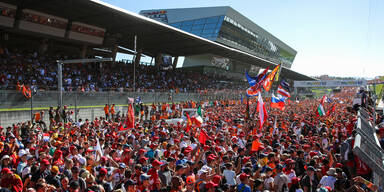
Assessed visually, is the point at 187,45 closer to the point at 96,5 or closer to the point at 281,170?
the point at 96,5

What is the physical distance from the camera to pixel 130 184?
4.83 m

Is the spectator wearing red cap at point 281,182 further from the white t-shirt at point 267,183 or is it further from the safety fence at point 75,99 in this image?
the safety fence at point 75,99

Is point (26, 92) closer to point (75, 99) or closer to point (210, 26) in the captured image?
point (75, 99)

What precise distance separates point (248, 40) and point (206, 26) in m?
12.1

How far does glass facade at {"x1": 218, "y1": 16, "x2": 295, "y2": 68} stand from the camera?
5044 centimetres

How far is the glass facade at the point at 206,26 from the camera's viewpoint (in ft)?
160

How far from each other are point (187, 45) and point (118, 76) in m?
11.2

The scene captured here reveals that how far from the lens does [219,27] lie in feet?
159

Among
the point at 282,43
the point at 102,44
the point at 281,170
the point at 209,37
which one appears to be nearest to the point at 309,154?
the point at 281,170

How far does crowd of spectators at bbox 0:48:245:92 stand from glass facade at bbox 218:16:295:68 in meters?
12.7

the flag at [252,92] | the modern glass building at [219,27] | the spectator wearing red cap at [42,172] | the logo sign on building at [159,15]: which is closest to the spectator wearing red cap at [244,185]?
the spectator wearing red cap at [42,172]

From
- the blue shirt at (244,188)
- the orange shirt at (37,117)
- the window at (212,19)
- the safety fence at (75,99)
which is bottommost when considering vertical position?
the orange shirt at (37,117)

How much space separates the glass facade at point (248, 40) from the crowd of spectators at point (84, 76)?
12657 millimetres

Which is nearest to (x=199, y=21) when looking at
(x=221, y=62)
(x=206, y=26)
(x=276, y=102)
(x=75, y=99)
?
(x=206, y=26)
